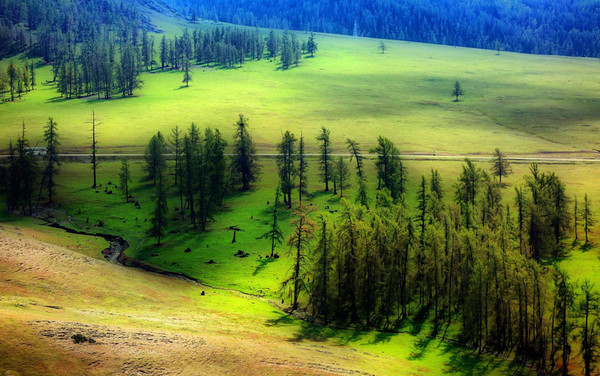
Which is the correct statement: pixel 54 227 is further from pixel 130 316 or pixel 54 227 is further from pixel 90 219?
pixel 130 316

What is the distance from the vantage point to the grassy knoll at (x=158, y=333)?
1526 inches

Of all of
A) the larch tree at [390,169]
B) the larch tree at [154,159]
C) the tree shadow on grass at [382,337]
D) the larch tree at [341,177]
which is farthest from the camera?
the larch tree at [154,159]

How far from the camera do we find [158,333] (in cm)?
4475

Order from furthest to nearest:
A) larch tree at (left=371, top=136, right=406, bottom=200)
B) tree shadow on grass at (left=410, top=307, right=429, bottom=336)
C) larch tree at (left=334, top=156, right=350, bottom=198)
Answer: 1. larch tree at (left=334, top=156, right=350, bottom=198)
2. larch tree at (left=371, top=136, right=406, bottom=200)
3. tree shadow on grass at (left=410, top=307, right=429, bottom=336)

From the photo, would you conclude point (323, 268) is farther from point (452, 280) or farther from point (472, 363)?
point (472, 363)

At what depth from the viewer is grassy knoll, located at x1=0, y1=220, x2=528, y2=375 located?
38.8m

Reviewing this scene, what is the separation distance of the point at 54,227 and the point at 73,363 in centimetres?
6511

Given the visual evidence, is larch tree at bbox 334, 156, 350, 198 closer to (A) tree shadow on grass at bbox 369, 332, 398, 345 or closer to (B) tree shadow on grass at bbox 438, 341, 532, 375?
(A) tree shadow on grass at bbox 369, 332, 398, 345

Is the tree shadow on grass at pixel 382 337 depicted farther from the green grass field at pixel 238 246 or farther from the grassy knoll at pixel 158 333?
the green grass field at pixel 238 246

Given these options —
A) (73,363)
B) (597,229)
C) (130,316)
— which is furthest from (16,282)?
(597,229)

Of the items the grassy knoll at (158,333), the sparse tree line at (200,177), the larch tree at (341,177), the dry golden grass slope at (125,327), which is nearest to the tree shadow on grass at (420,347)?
the grassy knoll at (158,333)

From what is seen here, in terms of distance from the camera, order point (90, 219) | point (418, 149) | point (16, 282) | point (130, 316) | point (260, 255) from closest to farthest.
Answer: point (130, 316)
point (16, 282)
point (260, 255)
point (90, 219)
point (418, 149)

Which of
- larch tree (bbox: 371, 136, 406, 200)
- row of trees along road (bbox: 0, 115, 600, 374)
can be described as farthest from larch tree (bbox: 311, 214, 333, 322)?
larch tree (bbox: 371, 136, 406, 200)

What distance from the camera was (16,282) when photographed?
56344 mm
